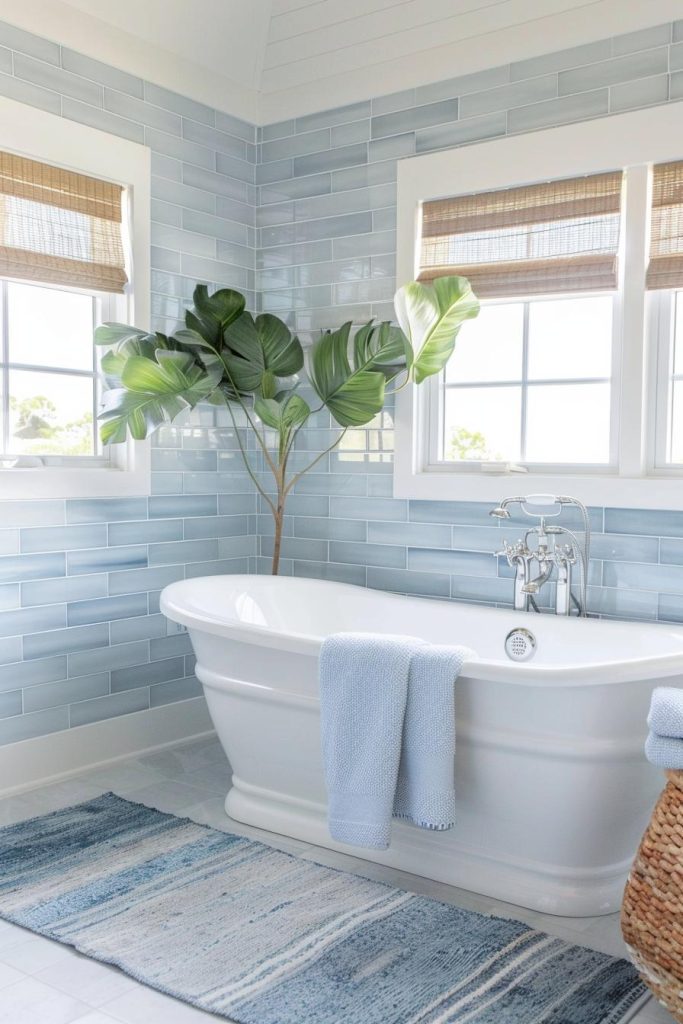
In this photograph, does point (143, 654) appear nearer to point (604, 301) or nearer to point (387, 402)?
point (387, 402)

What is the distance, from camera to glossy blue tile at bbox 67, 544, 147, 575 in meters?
3.63

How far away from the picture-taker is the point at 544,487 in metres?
3.53

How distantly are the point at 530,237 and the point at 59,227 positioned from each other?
1.76m

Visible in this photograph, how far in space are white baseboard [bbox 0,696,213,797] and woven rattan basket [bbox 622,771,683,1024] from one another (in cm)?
226

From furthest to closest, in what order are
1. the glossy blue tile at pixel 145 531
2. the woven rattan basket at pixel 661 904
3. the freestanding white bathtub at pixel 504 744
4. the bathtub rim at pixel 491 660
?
the glossy blue tile at pixel 145 531 → the freestanding white bathtub at pixel 504 744 → the bathtub rim at pixel 491 660 → the woven rattan basket at pixel 661 904

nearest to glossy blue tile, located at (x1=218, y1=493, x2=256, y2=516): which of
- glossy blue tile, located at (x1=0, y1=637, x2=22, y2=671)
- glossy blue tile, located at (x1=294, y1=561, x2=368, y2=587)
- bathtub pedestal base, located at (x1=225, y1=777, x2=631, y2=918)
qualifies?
glossy blue tile, located at (x1=294, y1=561, x2=368, y2=587)

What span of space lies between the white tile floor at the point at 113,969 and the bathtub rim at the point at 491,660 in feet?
2.22

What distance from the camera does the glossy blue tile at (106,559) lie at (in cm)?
363

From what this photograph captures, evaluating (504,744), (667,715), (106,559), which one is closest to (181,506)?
(106,559)

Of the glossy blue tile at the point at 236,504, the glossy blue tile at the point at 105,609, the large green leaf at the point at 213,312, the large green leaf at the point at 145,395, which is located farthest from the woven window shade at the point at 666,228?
the glossy blue tile at the point at 105,609

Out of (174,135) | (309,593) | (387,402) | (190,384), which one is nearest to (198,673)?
(309,593)

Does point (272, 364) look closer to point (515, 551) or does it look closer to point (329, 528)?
point (329, 528)

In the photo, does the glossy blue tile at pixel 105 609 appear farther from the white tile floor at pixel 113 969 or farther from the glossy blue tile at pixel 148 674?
the white tile floor at pixel 113 969

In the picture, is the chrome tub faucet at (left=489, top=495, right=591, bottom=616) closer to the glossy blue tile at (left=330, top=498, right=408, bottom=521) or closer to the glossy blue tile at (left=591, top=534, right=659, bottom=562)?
the glossy blue tile at (left=591, top=534, right=659, bottom=562)
